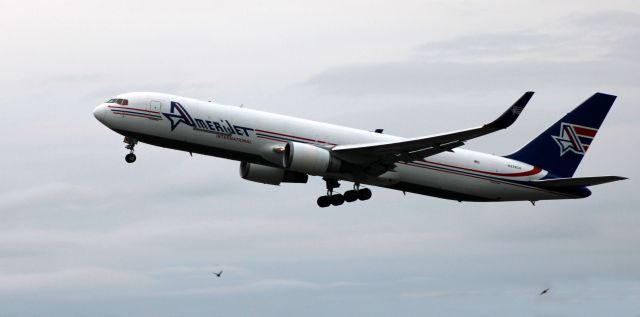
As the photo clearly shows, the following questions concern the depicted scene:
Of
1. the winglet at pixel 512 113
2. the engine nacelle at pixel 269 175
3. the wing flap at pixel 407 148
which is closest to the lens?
the winglet at pixel 512 113

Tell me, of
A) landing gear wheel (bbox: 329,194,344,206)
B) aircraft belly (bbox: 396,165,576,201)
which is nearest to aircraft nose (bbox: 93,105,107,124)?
landing gear wheel (bbox: 329,194,344,206)

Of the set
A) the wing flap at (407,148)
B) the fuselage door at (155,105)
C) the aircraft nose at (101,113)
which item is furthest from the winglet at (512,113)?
the aircraft nose at (101,113)

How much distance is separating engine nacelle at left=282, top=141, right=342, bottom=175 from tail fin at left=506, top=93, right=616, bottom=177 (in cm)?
1257

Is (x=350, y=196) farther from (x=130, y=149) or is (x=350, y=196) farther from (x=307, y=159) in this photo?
(x=130, y=149)

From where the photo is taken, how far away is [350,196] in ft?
212

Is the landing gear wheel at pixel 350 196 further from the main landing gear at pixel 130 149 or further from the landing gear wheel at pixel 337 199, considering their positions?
the main landing gear at pixel 130 149

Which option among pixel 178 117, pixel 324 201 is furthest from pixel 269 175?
pixel 178 117

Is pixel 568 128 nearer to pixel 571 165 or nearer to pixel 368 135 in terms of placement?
pixel 571 165

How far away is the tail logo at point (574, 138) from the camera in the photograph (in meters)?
67.9

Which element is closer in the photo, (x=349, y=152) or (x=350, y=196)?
(x=349, y=152)

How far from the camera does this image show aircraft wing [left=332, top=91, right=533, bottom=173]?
56.2 m

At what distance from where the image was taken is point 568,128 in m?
68.4

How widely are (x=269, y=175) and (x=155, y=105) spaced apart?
9.11 meters

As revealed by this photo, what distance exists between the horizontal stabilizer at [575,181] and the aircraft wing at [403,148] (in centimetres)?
863
